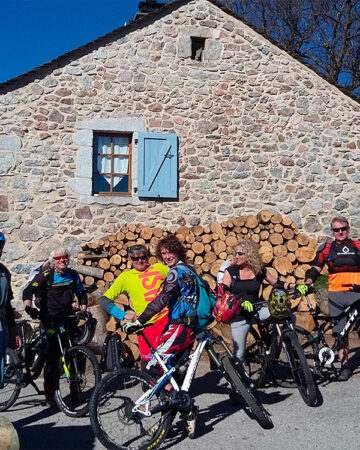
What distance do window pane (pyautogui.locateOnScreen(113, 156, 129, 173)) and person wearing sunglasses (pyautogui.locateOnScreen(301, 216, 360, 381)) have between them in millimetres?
4277

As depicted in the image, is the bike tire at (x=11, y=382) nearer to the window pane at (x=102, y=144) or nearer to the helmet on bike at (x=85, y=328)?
the helmet on bike at (x=85, y=328)

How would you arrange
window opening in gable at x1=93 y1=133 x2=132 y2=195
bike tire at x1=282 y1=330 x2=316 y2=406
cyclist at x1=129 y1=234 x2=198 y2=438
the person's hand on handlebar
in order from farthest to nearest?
window opening in gable at x1=93 y1=133 x2=132 y2=195 → the person's hand on handlebar → bike tire at x1=282 y1=330 x2=316 y2=406 → cyclist at x1=129 y1=234 x2=198 y2=438

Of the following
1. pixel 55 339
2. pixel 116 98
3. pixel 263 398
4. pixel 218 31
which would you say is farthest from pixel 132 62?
pixel 263 398

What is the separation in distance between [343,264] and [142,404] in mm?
2765

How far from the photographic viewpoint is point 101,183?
8.43m

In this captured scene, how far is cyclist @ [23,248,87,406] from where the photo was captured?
15.2 feet

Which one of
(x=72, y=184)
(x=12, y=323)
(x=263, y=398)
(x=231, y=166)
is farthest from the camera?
(x=231, y=166)

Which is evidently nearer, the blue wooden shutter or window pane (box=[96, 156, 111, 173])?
the blue wooden shutter

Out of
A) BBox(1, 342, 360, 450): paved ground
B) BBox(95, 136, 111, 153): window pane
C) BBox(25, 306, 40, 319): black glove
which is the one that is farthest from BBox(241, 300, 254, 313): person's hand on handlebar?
BBox(95, 136, 111, 153): window pane

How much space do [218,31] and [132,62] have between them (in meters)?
1.73

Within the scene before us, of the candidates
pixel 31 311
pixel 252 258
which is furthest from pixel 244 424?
pixel 31 311

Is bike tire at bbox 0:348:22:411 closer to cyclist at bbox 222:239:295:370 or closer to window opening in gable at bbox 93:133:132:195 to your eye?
cyclist at bbox 222:239:295:370

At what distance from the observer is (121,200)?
825cm

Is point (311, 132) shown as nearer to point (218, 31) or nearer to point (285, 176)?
point (285, 176)
